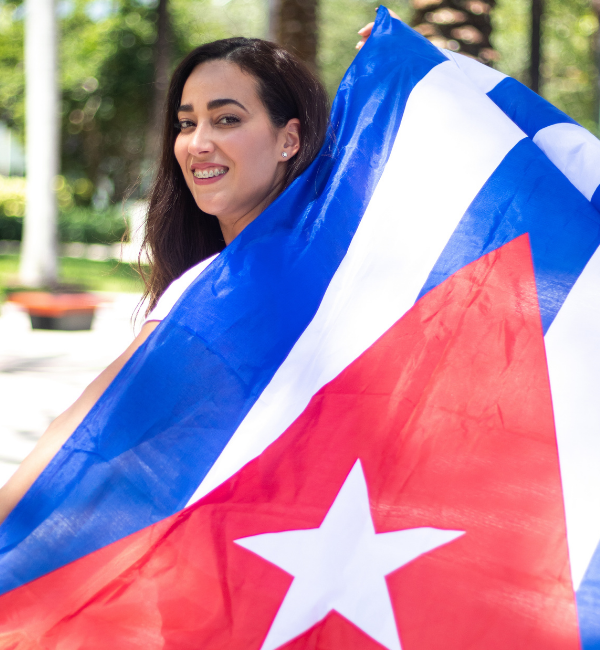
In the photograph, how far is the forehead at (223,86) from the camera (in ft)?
7.82

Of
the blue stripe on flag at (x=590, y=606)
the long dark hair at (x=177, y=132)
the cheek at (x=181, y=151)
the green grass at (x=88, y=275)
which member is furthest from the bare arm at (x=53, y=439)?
the green grass at (x=88, y=275)

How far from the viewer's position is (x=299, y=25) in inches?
335

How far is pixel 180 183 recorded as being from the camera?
2.74m

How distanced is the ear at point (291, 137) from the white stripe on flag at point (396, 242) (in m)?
0.34

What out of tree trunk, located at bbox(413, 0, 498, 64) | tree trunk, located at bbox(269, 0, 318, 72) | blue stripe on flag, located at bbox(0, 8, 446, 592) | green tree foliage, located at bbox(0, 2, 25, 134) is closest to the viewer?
blue stripe on flag, located at bbox(0, 8, 446, 592)

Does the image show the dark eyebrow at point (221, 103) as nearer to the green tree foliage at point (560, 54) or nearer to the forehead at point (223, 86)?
the forehead at point (223, 86)

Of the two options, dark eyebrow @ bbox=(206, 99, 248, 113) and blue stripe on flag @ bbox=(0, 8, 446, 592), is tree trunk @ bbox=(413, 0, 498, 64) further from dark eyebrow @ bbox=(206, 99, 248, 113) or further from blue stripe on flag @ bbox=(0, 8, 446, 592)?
blue stripe on flag @ bbox=(0, 8, 446, 592)

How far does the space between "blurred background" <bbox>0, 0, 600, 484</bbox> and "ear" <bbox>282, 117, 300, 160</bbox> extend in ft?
1.90

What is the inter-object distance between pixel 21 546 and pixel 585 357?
1474mm

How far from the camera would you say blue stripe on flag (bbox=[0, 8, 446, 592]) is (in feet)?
6.21

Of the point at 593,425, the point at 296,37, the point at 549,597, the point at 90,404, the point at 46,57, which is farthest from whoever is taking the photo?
the point at 46,57

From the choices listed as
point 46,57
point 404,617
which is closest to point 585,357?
point 404,617

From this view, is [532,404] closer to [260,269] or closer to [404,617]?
[404,617]

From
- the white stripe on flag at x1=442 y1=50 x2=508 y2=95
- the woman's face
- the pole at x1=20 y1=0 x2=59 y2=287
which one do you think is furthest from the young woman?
the pole at x1=20 y1=0 x2=59 y2=287
